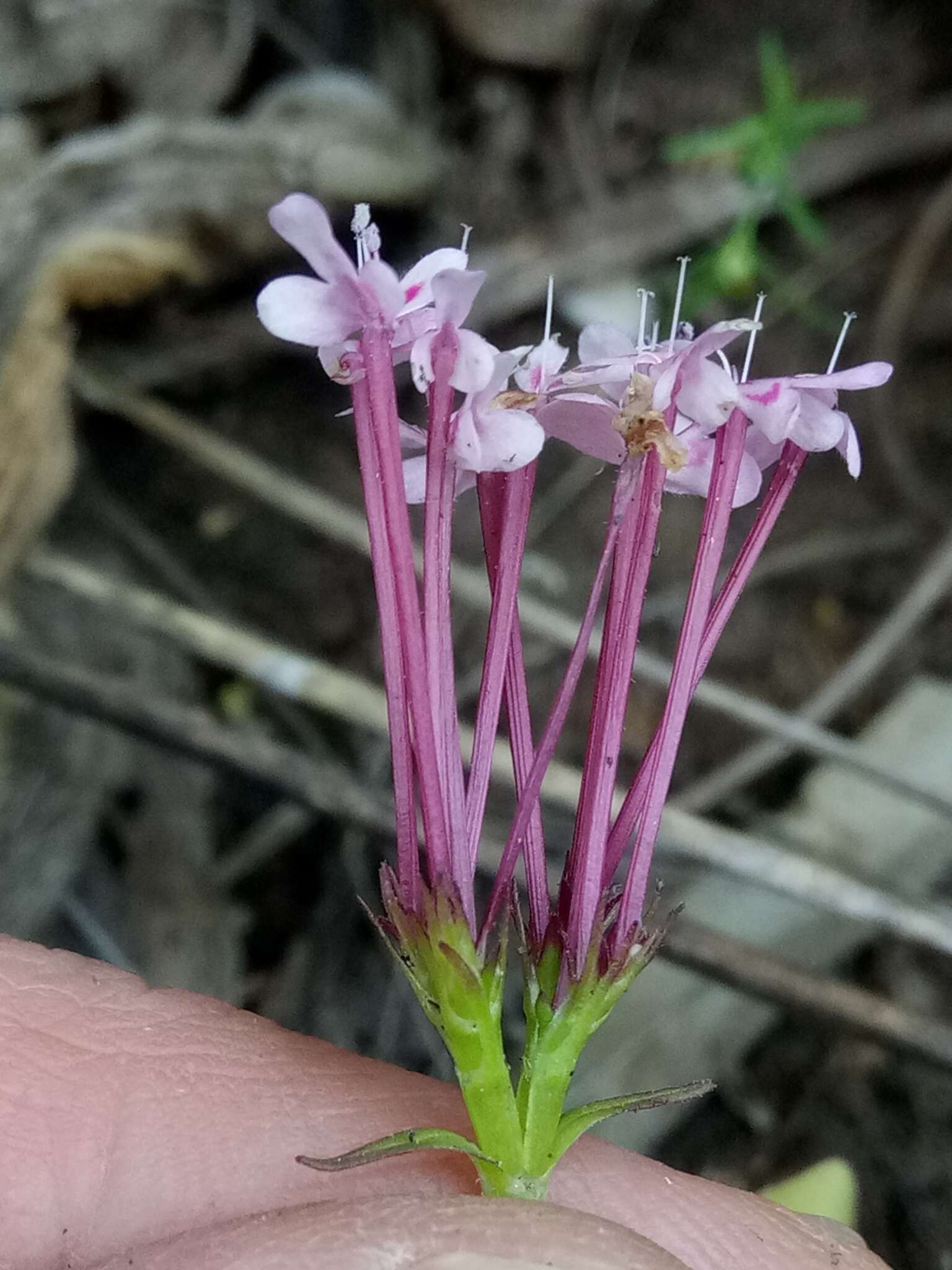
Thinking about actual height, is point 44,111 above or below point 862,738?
above

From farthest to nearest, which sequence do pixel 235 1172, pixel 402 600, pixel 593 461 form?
pixel 593 461 → pixel 235 1172 → pixel 402 600

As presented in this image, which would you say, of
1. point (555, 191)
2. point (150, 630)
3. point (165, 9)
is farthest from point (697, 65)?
point (150, 630)

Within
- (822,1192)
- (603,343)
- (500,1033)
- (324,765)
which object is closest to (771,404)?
(603,343)

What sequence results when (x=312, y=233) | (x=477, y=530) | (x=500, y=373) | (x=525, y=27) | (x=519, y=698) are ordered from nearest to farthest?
(x=312, y=233), (x=500, y=373), (x=519, y=698), (x=477, y=530), (x=525, y=27)

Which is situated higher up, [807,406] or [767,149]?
[767,149]

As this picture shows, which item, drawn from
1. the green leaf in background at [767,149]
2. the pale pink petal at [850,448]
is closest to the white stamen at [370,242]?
the pale pink petal at [850,448]

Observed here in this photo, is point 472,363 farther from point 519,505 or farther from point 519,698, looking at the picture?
point 519,698

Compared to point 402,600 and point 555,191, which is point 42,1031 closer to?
point 402,600

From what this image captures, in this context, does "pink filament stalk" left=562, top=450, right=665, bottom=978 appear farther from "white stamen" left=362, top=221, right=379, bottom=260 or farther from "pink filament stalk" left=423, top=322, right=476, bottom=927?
"white stamen" left=362, top=221, right=379, bottom=260
